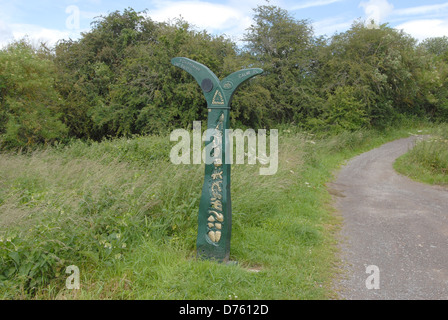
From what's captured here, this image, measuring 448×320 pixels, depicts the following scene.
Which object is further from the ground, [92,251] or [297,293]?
[92,251]

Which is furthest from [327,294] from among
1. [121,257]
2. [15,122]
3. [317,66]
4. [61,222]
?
[317,66]

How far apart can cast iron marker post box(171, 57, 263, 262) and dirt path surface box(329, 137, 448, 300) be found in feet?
5.05

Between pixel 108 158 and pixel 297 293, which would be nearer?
pixel 297 293

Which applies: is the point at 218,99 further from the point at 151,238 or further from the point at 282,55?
the point at 282,55

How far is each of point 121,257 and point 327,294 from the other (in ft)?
7.76

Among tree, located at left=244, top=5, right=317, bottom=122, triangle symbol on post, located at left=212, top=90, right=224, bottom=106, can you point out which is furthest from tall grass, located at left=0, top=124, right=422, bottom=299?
tree, located at left=244, top=5, right=317, bottom=122

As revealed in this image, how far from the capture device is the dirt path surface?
4094 mm

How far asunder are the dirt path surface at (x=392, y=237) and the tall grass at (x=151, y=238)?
34 cm

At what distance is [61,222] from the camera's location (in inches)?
159

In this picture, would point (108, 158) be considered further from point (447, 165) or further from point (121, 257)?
point (447, 165)

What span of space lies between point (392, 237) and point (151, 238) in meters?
3.84

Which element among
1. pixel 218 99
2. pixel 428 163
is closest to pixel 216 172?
pixel 218 99

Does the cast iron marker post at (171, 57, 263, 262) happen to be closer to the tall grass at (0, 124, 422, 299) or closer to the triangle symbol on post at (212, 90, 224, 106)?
the triangle symbol on post at (212, 90, 224, 106)
